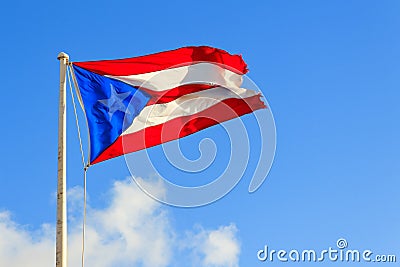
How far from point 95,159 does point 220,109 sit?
4.35 m

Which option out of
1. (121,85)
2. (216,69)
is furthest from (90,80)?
(216,69)

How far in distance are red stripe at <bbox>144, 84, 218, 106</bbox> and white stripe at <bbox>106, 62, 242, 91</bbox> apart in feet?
0.33

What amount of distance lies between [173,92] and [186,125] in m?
0.95

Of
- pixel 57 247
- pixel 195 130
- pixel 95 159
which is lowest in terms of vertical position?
pixel 57 247

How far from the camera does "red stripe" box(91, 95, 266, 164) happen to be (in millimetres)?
20672

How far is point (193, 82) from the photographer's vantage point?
22500 mm

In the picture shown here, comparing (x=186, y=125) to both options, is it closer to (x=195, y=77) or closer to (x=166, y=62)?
(x=195, y=77)

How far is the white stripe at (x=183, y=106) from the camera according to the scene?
21.4 meters

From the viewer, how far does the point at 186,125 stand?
869 inches

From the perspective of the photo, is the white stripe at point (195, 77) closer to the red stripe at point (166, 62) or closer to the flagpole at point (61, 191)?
the red stripe at point (166, 62)

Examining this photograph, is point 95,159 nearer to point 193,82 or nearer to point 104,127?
point 104,127

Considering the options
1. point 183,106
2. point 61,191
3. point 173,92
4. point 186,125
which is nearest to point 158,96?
point 173,92

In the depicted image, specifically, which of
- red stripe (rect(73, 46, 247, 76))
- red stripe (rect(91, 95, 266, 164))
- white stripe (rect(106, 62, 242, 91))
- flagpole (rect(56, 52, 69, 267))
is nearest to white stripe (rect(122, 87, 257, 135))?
red stripe (rect(91, 95, 266, 164))

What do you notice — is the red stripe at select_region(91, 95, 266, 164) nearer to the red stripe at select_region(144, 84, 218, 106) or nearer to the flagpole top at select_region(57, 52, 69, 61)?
the red stripe at select_region(144, 84, 218, 106)
